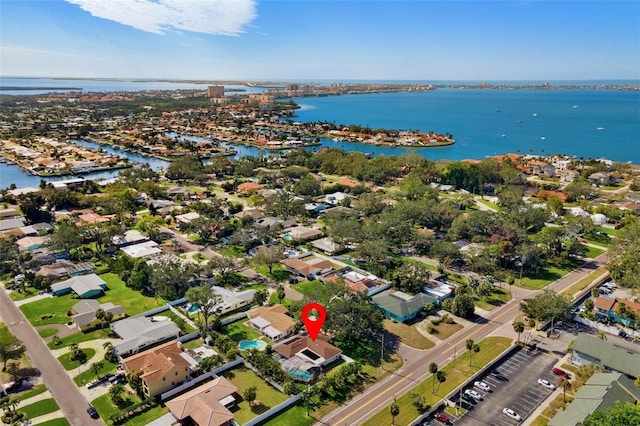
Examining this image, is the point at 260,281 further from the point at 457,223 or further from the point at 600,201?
the point at 600,201

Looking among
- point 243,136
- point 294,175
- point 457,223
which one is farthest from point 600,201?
point 243,136

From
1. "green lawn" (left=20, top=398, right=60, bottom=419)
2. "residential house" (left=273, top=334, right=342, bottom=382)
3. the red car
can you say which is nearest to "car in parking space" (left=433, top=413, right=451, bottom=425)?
the red car

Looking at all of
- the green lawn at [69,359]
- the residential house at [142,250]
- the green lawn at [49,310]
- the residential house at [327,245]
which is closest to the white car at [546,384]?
the residential house at [327,245]

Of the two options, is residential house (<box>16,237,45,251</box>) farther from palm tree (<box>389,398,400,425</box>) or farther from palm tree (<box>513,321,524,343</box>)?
palm tree (<box>513,321,524,343</box>)

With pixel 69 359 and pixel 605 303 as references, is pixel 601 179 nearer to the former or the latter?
pixel 605 303

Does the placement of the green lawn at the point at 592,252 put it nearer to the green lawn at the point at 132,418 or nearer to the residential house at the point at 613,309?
the residential house at the point at 613,309
